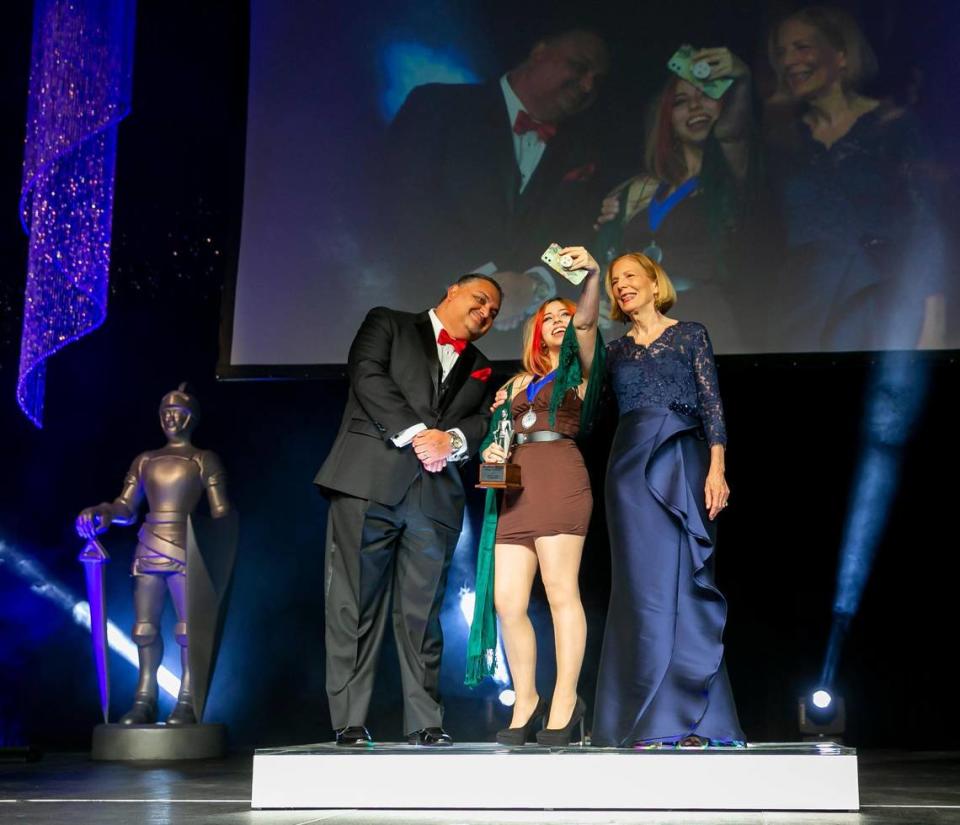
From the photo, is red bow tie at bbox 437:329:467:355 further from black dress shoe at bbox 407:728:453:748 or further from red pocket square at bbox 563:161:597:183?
red pocket square at bbox 563:161:597:183

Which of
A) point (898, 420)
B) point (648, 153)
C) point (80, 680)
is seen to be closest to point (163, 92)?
point (648, 153)

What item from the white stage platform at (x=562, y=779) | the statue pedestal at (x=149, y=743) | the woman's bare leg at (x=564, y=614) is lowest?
the statue pedestal at (x=149, y=743)

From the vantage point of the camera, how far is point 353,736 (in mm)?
3312

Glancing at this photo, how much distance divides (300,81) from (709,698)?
3636 mm

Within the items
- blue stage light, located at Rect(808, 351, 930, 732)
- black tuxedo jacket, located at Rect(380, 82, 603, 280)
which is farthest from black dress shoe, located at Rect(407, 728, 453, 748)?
blue stage light, located at Rect(808, 351, 930, 732)

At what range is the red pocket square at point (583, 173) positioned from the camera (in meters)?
5.22

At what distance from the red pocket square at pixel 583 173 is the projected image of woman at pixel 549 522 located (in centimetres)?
177

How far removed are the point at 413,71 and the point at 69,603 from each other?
10.2 feet

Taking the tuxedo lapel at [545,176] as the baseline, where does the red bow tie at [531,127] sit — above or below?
above

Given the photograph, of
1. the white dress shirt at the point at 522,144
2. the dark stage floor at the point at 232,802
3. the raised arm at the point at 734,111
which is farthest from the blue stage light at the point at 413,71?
the dark stage floor at the point at 232,802

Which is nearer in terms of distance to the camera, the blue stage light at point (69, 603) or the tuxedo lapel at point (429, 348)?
the tuxedo lapel at point (429, 348)

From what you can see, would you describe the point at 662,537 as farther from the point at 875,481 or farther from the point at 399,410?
the point at 875,481

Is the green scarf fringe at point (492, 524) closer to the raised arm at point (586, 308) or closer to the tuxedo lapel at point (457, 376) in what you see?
the raised arm at point (586, 308)

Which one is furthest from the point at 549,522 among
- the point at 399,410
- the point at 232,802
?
the point at 232,802
